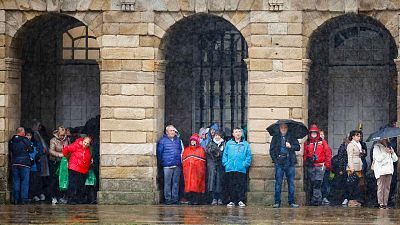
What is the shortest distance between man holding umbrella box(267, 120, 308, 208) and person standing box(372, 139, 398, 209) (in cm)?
149

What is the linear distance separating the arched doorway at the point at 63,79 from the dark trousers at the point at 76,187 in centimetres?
236

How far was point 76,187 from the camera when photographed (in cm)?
3231

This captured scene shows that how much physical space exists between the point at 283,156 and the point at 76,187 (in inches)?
173

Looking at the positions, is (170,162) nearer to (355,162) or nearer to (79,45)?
(355,162)

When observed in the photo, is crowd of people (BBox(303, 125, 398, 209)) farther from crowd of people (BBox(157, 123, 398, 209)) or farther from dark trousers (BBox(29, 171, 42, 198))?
dark trousers (BBox(29, 171, 42, 198))

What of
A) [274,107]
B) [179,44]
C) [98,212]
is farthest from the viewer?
[179,44]

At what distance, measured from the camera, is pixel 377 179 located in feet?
103

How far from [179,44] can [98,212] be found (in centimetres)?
680

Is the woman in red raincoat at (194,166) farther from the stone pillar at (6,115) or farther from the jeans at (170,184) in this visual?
the stone pillar at (6,115)

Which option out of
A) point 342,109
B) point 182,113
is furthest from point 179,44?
point 342,109

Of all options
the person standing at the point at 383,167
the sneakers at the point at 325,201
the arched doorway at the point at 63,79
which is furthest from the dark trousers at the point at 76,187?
the person standing at the point at 383,167

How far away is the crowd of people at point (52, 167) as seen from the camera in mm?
32188

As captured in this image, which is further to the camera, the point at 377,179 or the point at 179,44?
the point at 179,44

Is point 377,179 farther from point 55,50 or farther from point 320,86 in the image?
point 55,50
